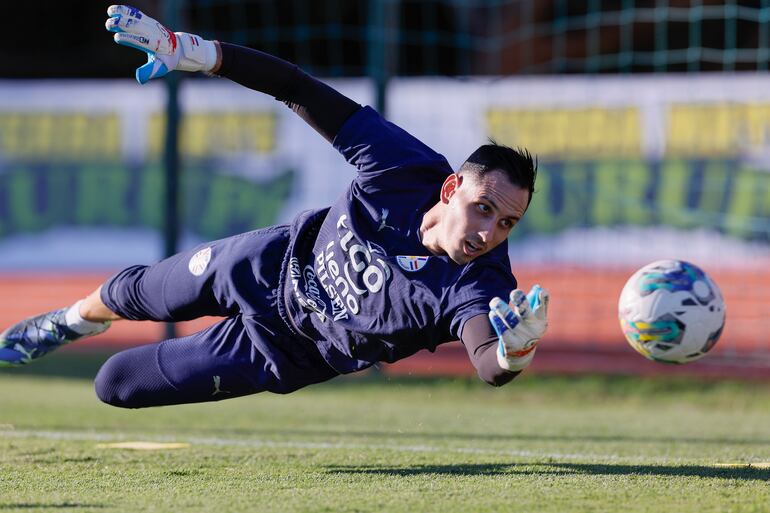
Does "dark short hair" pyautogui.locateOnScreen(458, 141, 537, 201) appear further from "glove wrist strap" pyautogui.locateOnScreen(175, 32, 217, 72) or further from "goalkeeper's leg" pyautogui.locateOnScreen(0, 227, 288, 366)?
"glove wrist strap" pyautogui.locateOnScreen(175, 32, 217, 72)

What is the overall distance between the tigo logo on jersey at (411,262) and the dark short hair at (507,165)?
42 cm

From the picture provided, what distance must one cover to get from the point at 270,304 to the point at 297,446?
1409 mm

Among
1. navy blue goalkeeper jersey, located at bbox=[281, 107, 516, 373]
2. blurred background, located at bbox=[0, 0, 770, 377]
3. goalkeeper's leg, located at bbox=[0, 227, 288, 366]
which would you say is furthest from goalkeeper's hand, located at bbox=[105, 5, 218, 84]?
blurred background, located at bbox=[0, 0, 770, 377]

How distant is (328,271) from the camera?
218 inches

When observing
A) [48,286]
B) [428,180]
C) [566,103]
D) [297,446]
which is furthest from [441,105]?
[428,180]

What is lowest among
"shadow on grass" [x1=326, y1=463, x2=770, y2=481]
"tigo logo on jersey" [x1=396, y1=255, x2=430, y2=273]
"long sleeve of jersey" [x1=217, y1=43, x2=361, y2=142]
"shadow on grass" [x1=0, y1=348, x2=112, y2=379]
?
"shadow on grass" [x1=0, y1=348, x2=112, y2=379]

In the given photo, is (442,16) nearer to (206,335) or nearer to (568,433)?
(568,433)

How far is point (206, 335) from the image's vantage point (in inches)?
235

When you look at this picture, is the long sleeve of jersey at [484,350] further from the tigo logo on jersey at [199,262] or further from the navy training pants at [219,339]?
the tigo logo on jersey at [199,262]

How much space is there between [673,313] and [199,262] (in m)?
2.23

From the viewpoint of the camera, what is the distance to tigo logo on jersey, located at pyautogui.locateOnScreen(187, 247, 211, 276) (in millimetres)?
5840

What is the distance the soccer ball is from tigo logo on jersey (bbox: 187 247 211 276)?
200 cm

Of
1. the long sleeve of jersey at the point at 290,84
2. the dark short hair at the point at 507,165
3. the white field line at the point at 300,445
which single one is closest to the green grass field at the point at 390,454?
the white field line at the point at 300,445

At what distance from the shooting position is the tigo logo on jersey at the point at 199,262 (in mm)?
5840
